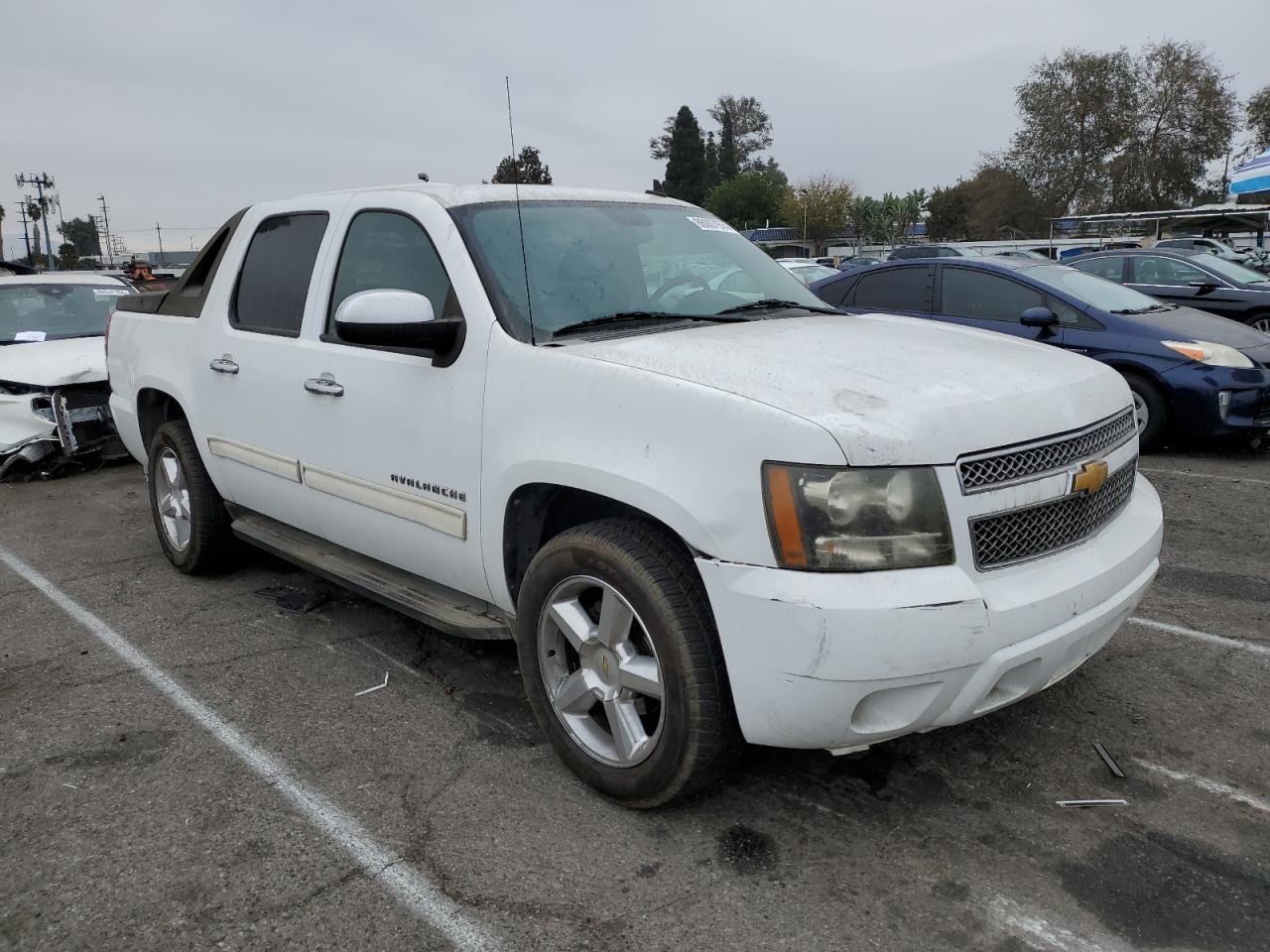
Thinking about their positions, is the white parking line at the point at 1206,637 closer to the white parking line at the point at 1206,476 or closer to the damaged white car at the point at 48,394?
the white parking line at the point at 1206,476

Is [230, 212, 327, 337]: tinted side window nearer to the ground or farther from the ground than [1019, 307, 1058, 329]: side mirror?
farther from the ground

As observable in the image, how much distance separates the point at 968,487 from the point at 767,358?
2.18ft

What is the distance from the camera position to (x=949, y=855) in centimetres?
260

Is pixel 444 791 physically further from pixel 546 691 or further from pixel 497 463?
pixel 497 463

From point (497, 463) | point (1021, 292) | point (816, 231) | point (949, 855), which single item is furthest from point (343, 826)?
point (816, 231)

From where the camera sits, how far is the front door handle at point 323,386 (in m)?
3.58

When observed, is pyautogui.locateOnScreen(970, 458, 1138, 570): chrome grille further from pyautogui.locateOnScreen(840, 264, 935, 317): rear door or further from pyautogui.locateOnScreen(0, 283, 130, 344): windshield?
pyautogui.locateOnScreen(0, 283, 130, 344): windshield

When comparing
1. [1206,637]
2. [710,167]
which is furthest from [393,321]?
[710,167]

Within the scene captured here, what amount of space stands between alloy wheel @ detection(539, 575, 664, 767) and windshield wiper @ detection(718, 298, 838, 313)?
49.3 inches

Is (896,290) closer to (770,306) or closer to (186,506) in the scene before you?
(770,306)

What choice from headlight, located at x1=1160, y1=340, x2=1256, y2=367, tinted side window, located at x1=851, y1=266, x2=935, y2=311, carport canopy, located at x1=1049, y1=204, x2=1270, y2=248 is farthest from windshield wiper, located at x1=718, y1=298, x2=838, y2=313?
carport canopy, located at x1=1049, y1=204, x2=1270, y2=248

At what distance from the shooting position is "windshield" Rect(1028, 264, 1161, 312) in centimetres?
780

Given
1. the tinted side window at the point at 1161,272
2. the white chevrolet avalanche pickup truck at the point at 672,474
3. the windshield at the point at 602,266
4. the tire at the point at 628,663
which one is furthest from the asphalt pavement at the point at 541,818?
the tinted side window at the point at 1161,272

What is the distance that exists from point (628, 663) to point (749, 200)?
9020cm
